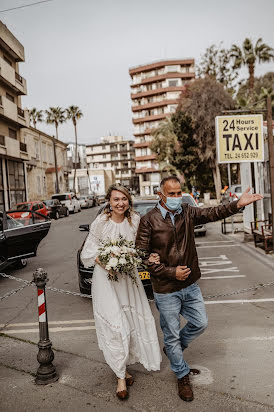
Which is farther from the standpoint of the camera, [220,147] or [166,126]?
[166,126]

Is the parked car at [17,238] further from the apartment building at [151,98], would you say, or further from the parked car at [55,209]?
the apartment building at [151,98]

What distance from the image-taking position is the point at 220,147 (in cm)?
1162

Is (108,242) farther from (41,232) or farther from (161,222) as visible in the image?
(41,232)

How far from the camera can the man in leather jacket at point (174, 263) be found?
11.0ft

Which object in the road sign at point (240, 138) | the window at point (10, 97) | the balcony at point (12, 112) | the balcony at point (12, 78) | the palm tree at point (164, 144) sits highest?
the balcony at point (12, 78)

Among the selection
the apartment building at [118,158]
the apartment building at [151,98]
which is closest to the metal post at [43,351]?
the apartment building at [151,98]

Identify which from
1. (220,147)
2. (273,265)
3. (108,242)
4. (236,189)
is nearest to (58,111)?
(236,189)

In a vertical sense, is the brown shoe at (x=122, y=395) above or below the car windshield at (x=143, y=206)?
below

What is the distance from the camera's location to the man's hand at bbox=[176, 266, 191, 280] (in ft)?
10.7

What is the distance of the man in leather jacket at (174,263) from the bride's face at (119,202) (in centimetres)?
32

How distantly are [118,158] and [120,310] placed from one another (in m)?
109

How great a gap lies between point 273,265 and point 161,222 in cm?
641

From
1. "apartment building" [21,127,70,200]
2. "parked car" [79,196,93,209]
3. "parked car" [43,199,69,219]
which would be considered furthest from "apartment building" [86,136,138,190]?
"parked car" [43,199,69,219]

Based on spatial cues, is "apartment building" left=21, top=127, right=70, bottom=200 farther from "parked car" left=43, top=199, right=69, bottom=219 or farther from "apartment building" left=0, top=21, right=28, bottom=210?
"parked car" left=43, top=199, right=69, bottom=219
